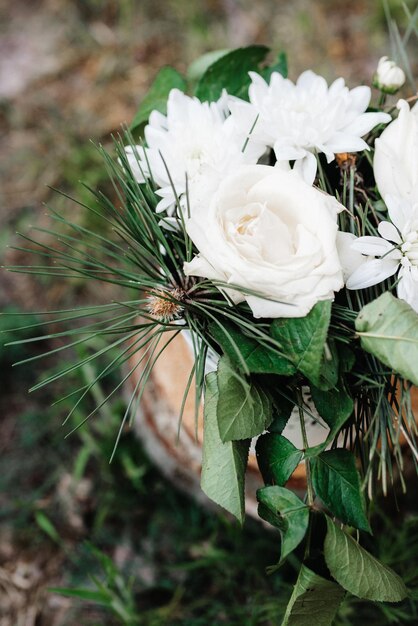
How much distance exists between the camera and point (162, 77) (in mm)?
749

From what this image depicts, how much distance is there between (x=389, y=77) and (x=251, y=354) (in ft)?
1.10

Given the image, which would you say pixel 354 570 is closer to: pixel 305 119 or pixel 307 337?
pixel 307 337

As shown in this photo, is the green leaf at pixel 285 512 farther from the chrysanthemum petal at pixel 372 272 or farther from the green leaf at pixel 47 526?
the green leaf at pixel 47 526

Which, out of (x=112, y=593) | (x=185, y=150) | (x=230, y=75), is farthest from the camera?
(x=112, y=593)

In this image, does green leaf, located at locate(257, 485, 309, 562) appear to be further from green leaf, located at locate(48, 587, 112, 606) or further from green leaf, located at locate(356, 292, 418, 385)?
green leaf, located at locate(48, 587, 112, 606)

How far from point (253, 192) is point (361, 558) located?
1.09 ft

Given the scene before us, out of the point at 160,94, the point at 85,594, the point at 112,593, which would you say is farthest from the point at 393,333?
the point at 112,593

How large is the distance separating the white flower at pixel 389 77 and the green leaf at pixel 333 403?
0.33m

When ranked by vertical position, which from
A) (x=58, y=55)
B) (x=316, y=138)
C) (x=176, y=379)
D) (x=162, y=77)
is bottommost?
(x=176, y=379)

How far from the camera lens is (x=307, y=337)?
1.69ft

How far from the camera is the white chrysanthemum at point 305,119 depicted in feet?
1.88

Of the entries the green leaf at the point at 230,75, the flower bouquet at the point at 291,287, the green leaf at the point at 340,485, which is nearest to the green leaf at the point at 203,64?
the green leaf at the point at 230,75

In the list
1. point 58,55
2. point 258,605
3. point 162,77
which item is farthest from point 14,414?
point 58,55

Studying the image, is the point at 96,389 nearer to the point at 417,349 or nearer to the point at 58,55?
the point at 417,349
